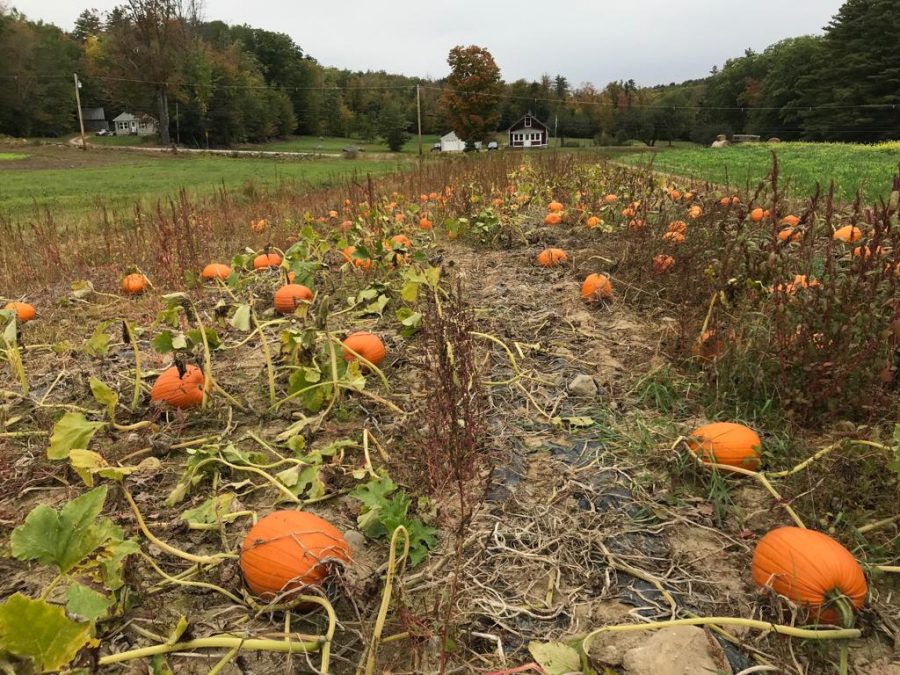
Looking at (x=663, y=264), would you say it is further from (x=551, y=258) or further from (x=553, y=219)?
(x=553, y=219)

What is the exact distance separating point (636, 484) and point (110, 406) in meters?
2.09

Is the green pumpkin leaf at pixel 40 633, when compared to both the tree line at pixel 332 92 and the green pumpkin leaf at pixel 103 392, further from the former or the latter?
the tree line at pixel 332 92

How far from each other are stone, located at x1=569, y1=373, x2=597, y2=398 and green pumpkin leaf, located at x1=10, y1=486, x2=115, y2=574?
2004 millimetres

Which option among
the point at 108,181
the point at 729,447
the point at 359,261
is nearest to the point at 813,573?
the point at 729,447

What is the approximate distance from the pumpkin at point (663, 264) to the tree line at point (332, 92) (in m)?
48.1

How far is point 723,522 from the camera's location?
75.2 inches

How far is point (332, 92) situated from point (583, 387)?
264 feet

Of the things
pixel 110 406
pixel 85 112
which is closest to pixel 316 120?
pixel 85 112

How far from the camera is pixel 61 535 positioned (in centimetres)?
129

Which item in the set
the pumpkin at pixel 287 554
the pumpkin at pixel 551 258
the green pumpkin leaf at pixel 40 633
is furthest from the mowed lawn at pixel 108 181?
the green pumpkin leaf at pixel 40 633

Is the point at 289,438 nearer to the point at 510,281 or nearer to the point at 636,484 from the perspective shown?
the point at 636,484

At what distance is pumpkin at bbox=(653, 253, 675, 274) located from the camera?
3.87m

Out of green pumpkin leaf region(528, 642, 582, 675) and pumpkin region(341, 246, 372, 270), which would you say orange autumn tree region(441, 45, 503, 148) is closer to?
pumpkin region(341, 246, 372, 270)

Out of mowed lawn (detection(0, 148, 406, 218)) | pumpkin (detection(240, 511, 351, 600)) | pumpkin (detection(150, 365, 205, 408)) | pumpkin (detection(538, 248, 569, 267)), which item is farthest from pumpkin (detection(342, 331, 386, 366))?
mowed lawn (detection(0, 148, 406, 218))
